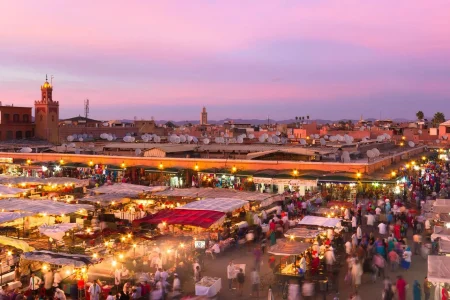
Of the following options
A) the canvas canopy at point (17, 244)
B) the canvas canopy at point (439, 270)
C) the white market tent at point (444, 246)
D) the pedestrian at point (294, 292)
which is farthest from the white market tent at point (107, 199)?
the canvas canopy at point (439, 270)

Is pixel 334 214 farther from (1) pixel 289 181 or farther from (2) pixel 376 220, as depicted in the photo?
(1) pixel 289 181

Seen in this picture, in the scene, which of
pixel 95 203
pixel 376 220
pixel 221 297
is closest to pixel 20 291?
pixel 221 297

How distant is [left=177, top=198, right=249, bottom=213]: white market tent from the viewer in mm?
16822

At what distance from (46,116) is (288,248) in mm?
43073

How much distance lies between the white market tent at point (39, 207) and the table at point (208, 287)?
7260 millimetres

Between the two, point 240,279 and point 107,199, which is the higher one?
point 107,199

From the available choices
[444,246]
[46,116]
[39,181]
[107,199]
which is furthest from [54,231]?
[46,116]

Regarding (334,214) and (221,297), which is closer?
(221,297)

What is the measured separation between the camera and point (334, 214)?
18.5 metres

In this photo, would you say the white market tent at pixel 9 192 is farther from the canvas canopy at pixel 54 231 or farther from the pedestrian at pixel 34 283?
the pedestrian at pixel 34 283

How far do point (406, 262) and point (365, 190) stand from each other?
10.6m

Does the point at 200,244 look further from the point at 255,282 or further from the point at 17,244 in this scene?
the point at 17,244

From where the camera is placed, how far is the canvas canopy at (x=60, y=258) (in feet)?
38.4

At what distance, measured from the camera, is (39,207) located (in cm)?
1731
